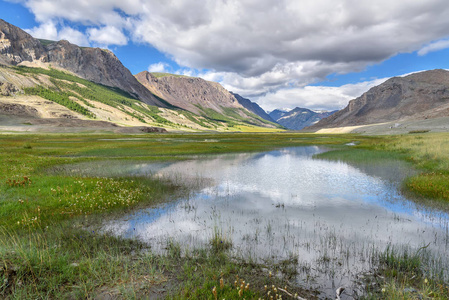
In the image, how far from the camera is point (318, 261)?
8.84 metres

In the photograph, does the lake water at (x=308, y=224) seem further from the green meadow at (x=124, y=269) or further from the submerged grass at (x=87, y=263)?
the submerged grass at (x=87, y=263)

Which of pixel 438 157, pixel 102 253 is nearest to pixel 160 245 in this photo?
pixel 102 253

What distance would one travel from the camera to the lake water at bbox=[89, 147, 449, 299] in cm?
916

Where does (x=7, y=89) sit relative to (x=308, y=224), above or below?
above

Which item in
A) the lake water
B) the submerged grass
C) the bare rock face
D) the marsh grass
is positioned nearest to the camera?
the marsh grass

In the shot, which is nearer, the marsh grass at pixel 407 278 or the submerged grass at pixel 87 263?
the marsh grass at pixel 407 278

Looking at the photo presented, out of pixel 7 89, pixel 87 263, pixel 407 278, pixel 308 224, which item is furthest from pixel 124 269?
pixel 7 89

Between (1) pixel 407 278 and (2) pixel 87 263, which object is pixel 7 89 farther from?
(1) pixel 407 278

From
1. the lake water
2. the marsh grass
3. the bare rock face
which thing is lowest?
the lake water

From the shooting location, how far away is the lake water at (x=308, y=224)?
9.16m

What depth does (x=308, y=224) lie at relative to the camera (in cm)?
1295

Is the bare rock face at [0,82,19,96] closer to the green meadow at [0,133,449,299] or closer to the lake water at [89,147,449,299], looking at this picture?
the green meadow at [0,133,449,299]

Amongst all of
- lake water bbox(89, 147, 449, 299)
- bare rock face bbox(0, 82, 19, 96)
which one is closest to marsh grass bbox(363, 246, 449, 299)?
lake water bbox(89, 147, 449, 299)

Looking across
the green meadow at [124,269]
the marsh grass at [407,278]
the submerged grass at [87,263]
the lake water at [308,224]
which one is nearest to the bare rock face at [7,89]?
the submerged grass at [87,263]
